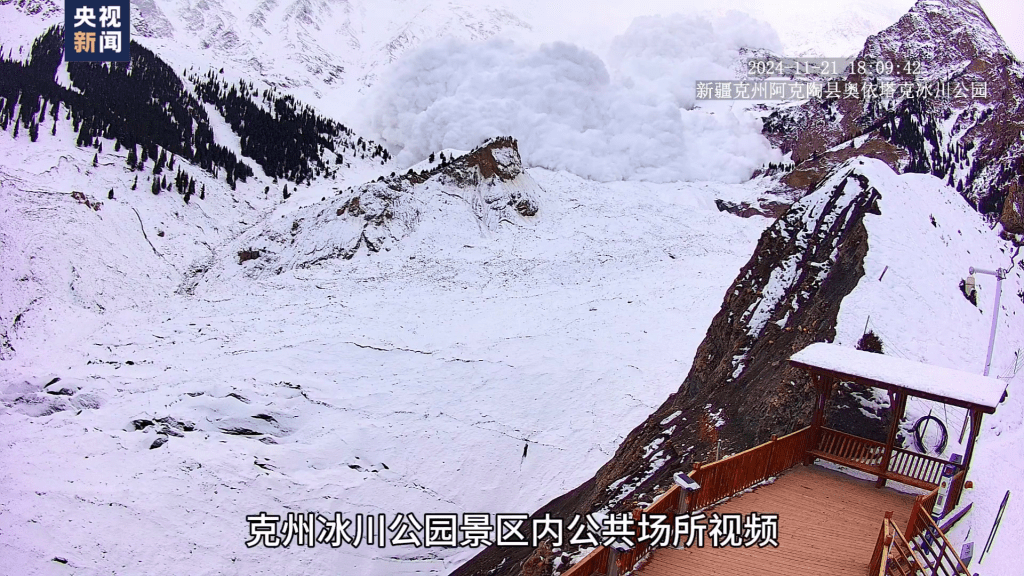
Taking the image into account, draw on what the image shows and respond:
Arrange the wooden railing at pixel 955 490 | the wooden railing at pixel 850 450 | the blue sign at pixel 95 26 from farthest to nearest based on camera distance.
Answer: the blue sign at pixel 95 26 < the wooden railing at pixel 850 450 < the wooden railing at pixel 955 490

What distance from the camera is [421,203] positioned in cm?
3609

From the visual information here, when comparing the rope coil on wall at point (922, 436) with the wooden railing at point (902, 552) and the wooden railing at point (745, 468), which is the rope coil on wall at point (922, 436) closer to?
the wooden railing at point (745, 468)

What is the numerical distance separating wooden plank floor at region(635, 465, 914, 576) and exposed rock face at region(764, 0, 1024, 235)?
35.2 meters

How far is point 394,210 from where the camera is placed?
115 ft

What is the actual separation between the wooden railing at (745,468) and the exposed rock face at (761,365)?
3.69 ft

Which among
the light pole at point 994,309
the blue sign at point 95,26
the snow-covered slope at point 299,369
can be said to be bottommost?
the snow-covered slope at point 299,369

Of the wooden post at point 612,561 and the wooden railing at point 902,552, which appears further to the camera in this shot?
the wooden post at point 612,561

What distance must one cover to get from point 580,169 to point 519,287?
24.2 m

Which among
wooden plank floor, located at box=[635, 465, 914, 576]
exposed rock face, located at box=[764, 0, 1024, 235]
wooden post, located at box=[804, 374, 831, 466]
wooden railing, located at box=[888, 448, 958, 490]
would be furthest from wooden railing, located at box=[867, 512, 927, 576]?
exposed rock face, located at box=[764, 0, 1024, 235]

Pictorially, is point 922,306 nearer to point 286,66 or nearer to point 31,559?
point 31,559

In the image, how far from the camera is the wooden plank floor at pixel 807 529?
7.15 meters

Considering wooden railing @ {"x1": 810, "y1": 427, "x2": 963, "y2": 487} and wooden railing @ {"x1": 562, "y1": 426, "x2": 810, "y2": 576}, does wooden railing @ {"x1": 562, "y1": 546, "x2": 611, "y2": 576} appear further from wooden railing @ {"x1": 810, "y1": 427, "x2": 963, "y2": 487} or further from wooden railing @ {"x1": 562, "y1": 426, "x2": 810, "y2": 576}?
wooden railing @ {"x1": 810, "y1": 427, "x2": 963, "y2": 487}

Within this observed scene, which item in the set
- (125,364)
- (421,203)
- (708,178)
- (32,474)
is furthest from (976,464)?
(708,178)

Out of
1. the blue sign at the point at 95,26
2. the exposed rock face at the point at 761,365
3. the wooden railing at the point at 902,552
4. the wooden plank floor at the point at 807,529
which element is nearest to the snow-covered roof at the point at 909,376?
the exposed rock face at the point at 761,365
